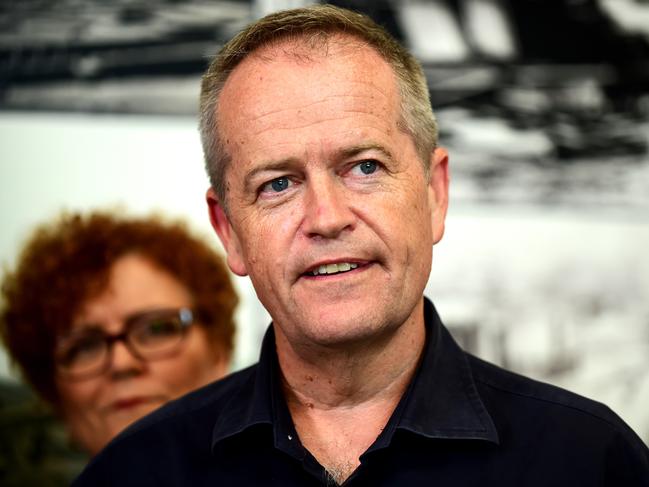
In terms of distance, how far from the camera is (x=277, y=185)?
5.50 feet

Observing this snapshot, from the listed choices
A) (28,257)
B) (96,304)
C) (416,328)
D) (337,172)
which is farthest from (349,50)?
(28,257)

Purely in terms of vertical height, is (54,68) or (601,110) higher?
(54,68)

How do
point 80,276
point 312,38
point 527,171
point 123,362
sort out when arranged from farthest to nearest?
point 527,171
point 80,276
point 123,362
point 312,38

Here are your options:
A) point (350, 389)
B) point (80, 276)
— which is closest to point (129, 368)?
point (80, 276)

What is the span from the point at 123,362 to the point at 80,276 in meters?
0.32

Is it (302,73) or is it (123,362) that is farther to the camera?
(123,362)

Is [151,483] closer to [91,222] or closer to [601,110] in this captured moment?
[91,222]

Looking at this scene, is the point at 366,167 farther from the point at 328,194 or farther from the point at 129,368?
the point at 129,368

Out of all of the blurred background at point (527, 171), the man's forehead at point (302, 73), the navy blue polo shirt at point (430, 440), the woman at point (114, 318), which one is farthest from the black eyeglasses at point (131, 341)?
the man's forehead at point (302, 73)

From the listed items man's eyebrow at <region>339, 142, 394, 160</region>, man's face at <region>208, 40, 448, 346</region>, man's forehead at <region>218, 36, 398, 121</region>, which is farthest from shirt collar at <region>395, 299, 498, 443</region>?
man's forehead at <region>218, 36, 398, 121</region>

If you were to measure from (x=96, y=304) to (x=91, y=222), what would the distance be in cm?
36

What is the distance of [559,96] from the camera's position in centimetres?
294

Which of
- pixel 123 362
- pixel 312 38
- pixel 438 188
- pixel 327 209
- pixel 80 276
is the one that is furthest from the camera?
pixel 80 276

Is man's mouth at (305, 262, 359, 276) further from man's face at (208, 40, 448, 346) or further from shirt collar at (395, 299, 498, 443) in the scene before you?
shirt collar at (395, 299, 498, 443)
